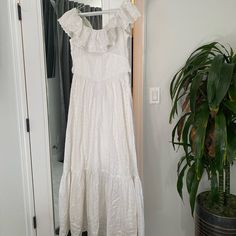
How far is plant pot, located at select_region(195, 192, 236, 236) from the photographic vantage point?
51.2 inches

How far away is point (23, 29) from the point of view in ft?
5.35

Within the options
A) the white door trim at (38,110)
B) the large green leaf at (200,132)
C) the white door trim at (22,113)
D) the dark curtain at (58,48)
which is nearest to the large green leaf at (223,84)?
the large green leaf at (200,132)

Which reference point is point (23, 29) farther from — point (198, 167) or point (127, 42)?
point (198, 167)

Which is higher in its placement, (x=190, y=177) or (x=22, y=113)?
(x=22, y=113)

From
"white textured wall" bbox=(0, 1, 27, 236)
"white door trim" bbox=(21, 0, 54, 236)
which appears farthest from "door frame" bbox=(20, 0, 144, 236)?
"white textured wall" bbox=(0, 1, 27, 236)

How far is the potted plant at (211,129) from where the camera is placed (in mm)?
1169

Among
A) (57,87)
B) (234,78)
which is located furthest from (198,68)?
(57,87)

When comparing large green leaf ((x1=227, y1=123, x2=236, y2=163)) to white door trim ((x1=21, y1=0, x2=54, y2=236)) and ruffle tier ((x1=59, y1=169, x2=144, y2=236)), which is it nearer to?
ruffle tier ((x1=59, y1=169, x2=144, y2=236))

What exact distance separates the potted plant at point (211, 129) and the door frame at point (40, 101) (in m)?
0.25

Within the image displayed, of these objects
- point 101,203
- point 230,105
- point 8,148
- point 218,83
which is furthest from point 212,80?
point 8,148

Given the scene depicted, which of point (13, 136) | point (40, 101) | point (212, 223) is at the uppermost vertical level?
point (40, 101)

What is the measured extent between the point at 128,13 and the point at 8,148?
117 centimetres

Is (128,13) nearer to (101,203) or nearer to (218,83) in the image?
(218,83)

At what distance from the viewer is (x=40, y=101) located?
1717 mm
